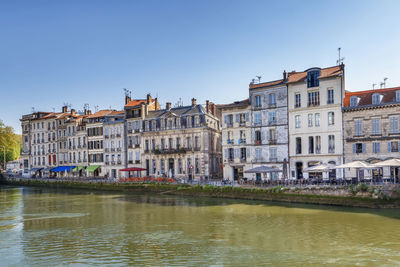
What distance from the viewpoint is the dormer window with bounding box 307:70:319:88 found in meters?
37.2

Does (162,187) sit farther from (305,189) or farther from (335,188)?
(335,188)

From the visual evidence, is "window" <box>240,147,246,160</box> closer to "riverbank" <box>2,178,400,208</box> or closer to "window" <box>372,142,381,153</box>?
"riverbank" <box>2,178,400,208</box>

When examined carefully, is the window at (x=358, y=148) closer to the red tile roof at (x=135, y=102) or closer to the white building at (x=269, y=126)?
the white building at (x=269, y=126)

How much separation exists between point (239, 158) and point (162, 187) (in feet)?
33.0

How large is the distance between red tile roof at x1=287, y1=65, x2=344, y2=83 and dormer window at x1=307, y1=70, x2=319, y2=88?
465 mm

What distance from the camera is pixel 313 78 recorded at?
122 ft

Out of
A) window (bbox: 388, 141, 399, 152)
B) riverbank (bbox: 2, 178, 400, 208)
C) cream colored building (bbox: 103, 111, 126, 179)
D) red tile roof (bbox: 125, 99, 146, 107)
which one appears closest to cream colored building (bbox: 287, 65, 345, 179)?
window (bbox: 388, 141, 399, 152)

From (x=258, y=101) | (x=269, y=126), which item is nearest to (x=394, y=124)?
(x=269, y=126)

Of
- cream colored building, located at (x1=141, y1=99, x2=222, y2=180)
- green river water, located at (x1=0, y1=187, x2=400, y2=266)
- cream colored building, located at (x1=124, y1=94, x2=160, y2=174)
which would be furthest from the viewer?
cream colored building, located at (x1=124, y1=94, x2=160, y2=174)

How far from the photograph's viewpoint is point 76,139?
63.6 metres

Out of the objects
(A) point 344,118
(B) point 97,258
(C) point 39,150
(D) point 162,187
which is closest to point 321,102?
(A) point 344,118

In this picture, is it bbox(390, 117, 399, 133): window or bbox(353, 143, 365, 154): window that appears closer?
bbox(390, 117, 399, 133): window

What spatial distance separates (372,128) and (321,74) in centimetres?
777

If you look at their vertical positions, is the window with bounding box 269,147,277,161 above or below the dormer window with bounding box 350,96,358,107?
below
